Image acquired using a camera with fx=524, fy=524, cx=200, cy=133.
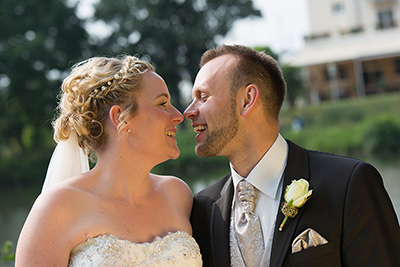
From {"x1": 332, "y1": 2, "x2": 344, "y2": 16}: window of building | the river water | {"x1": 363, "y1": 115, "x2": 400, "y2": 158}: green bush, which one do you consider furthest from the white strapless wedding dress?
{"x1": 332, "y1": 2, "x2": 344, "y2": 16}: window of building

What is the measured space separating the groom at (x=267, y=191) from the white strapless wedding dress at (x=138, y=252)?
0.46 ft

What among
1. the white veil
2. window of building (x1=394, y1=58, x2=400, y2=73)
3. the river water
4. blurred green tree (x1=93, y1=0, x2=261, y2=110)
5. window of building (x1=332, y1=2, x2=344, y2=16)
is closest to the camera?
the white veil

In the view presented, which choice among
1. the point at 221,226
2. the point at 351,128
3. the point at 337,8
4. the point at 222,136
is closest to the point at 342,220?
the point at 221,226

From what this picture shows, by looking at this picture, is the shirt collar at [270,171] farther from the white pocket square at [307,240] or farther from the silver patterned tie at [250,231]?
the white pocket square at [307,240]

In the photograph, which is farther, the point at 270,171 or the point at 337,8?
the point at 337,8

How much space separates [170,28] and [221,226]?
28216 mm

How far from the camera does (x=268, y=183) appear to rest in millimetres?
2840

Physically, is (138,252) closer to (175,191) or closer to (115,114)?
(175,191)

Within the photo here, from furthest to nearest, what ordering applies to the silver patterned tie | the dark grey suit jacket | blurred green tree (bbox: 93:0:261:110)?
blurred green tree (bbox: 93:0:261:110)
the silver patterned tie
the dark grey suit jacket

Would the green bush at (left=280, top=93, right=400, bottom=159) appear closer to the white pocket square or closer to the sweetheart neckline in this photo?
the sweetheart neckline

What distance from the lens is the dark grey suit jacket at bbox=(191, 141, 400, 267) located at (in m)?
2.46

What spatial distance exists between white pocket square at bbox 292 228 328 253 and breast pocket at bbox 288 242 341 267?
0.02 m

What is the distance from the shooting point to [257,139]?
2947mm

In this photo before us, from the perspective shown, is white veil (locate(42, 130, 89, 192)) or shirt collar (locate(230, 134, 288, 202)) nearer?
shirt collar (locate(230, 134, 288, 202))
